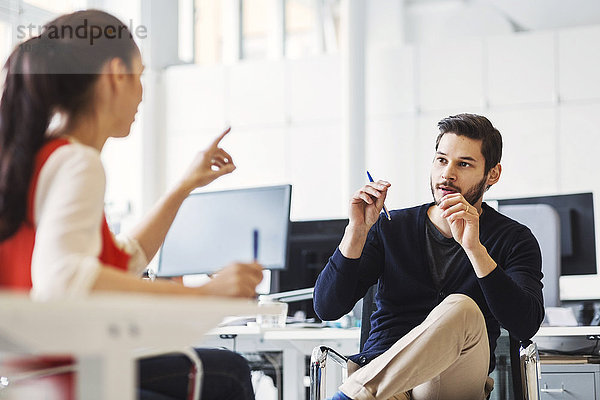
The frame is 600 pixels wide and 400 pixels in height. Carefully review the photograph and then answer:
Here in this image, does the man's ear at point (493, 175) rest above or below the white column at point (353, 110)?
below

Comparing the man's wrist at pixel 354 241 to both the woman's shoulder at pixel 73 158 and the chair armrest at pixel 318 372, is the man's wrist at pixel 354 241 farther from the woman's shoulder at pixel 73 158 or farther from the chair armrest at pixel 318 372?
the woman's shoulder at pixel 73 158

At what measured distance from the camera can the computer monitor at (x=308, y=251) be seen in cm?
319

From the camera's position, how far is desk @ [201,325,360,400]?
106 inches

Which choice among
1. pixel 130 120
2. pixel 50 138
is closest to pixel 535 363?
pixel 130 120

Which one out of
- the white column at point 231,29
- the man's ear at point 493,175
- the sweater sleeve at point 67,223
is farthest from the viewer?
the white column at point 231,29

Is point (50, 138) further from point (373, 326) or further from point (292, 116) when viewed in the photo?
point (292, 116)

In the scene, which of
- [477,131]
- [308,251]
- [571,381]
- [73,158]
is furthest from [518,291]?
[308,251]

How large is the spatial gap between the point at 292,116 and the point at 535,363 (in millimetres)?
4273

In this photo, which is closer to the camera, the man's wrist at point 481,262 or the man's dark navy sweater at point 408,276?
the man's wrist at point 481,262

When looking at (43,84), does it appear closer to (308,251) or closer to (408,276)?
(408,276)

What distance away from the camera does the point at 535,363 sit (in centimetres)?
→ 202

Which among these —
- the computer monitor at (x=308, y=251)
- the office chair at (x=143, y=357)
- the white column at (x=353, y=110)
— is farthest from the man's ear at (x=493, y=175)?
the white column at (x=353, y=110)

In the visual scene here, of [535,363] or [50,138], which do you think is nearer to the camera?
[50,138]

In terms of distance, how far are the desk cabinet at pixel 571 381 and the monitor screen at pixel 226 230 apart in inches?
40.3
